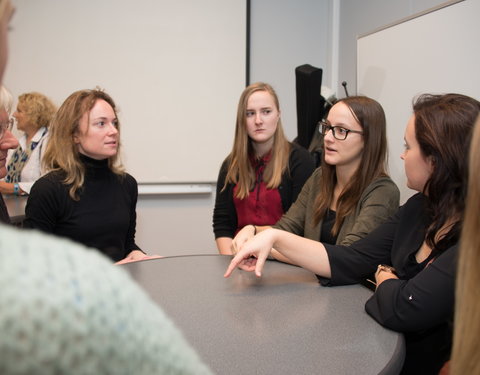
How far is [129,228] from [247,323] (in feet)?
4.31

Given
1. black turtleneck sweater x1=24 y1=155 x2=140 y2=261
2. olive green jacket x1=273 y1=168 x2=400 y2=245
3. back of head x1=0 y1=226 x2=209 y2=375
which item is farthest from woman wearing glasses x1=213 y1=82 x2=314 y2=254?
back of head x1=0 y1=226 x2=209 y2=375

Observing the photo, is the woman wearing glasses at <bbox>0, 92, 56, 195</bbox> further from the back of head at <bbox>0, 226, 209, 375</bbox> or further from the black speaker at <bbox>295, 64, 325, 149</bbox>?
the back of head at <bbox>0, 226, 209, 375</bbox>

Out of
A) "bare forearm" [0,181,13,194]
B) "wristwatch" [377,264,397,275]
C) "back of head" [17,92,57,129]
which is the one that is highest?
"back of head" [17,92,57,129]

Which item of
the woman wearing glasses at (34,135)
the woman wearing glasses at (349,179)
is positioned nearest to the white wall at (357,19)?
the woman wearing glasses at (349,179)

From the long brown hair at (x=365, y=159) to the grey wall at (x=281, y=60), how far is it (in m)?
1.99

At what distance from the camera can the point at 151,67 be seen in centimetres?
361

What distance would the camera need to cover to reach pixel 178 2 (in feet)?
11.8

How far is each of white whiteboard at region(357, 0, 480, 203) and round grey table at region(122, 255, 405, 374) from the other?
4.97 feet

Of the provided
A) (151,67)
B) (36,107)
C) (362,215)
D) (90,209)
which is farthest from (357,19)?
(90,209)

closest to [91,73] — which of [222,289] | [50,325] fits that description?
[222,289]

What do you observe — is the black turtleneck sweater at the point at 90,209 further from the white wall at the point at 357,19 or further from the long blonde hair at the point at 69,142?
the white wall at the point at 357,19

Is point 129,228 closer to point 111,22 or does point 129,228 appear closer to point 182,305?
point 182,305

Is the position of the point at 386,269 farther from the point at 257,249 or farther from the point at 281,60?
the point at 281,60

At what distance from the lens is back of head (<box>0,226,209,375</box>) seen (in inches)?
10.1
